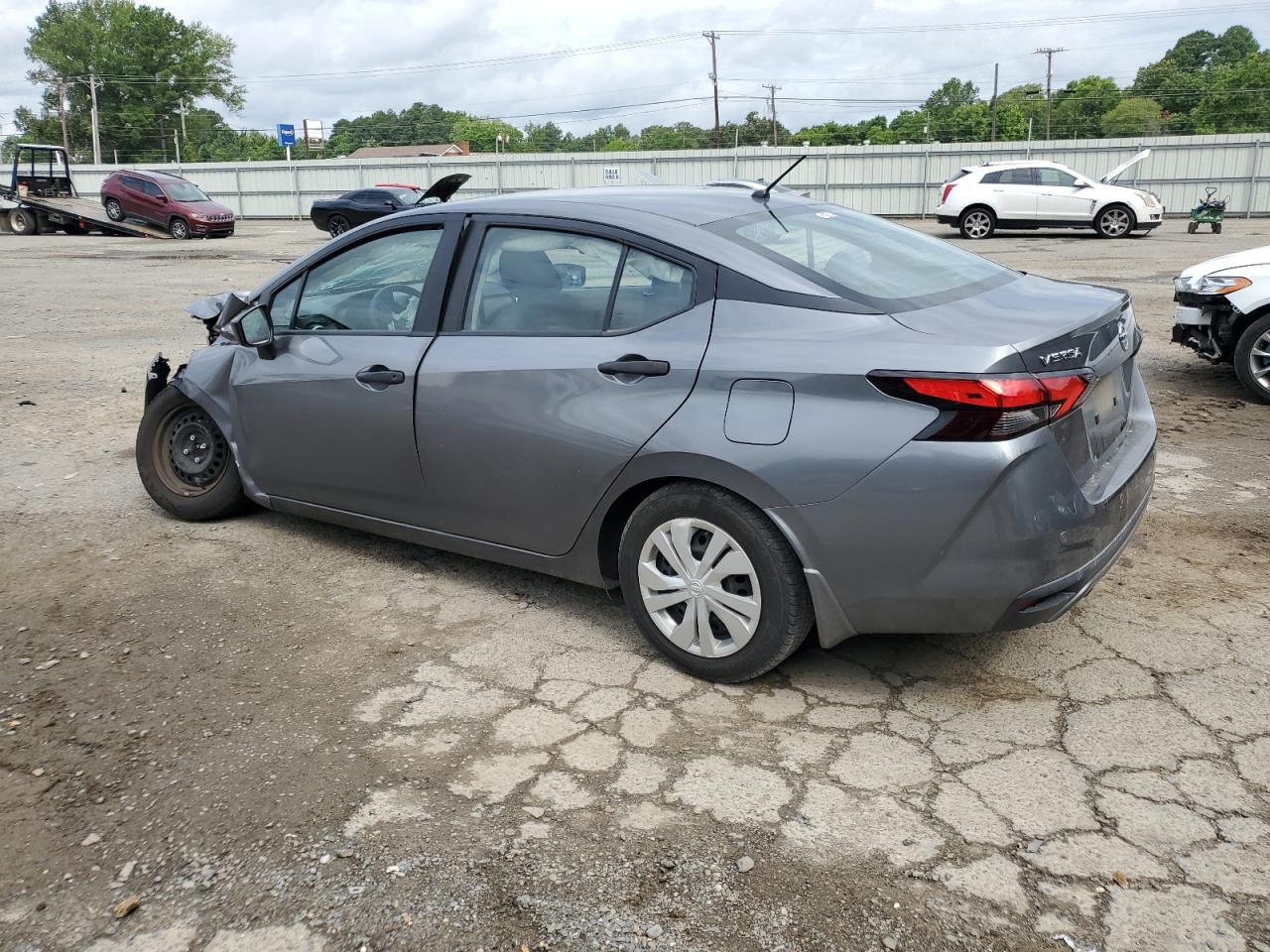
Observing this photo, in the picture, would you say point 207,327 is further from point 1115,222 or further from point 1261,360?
point 1115,222

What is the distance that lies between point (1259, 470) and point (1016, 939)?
4.28 m

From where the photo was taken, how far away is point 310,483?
175 inches

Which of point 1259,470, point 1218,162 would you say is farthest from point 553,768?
point 1218,162

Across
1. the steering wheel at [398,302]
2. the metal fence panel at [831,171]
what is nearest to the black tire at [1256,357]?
the steering wheel at [398,302]

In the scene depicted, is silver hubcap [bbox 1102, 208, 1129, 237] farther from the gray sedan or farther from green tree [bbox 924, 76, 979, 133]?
green tree [bbox 924, 76, 979, 133]

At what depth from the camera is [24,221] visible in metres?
28.8

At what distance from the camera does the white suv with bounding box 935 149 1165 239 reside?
70.7 ft

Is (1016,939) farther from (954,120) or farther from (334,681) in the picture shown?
(954,120)

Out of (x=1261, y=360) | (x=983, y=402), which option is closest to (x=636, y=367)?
(x=983, y=402)

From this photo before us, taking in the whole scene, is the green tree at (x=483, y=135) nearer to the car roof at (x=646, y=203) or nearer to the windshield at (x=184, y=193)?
the windshield at (x=184, y=193)

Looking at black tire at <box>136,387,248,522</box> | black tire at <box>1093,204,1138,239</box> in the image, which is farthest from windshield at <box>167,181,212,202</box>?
black tire at <box>136,387,248,522</box>

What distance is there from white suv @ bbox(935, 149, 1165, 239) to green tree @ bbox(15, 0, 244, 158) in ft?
259

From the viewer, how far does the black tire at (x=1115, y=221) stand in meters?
21.5

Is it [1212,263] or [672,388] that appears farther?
[1212,263]
